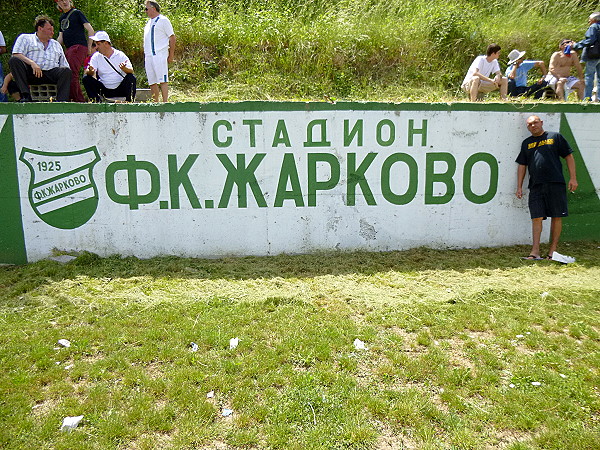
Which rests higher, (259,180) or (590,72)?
(590,72)

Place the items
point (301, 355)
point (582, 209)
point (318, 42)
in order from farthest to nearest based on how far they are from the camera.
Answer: point (318, 42)
point (582, 209)
point (301, 355)

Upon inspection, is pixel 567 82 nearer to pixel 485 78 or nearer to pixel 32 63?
pixel 485 78

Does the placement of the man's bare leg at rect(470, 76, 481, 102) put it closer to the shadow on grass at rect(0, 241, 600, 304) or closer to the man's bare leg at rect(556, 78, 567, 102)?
the man's bare leg at rect(556, 78, 567, 102)

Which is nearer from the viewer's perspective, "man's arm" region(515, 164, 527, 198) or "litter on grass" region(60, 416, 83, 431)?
"litter on grass" region(60, 416, 83, 431)

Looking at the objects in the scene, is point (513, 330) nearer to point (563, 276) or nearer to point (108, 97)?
point (563, 276)

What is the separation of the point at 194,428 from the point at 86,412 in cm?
77

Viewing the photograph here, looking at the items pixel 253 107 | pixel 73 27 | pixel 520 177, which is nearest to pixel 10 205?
pixel 253 107

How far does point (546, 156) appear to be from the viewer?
6.74 metres

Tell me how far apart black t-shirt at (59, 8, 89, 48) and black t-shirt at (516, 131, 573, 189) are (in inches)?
291

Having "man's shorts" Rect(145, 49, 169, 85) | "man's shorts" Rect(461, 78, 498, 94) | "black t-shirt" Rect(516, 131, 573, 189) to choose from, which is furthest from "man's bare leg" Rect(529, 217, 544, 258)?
"man's shorts" Rect(145, 49, 169, 85)

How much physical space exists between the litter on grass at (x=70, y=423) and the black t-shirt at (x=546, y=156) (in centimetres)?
606

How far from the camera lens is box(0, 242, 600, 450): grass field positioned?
3.20m

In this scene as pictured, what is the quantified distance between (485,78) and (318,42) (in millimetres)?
4140

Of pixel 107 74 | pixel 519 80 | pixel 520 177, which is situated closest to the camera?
pixel 520 177
